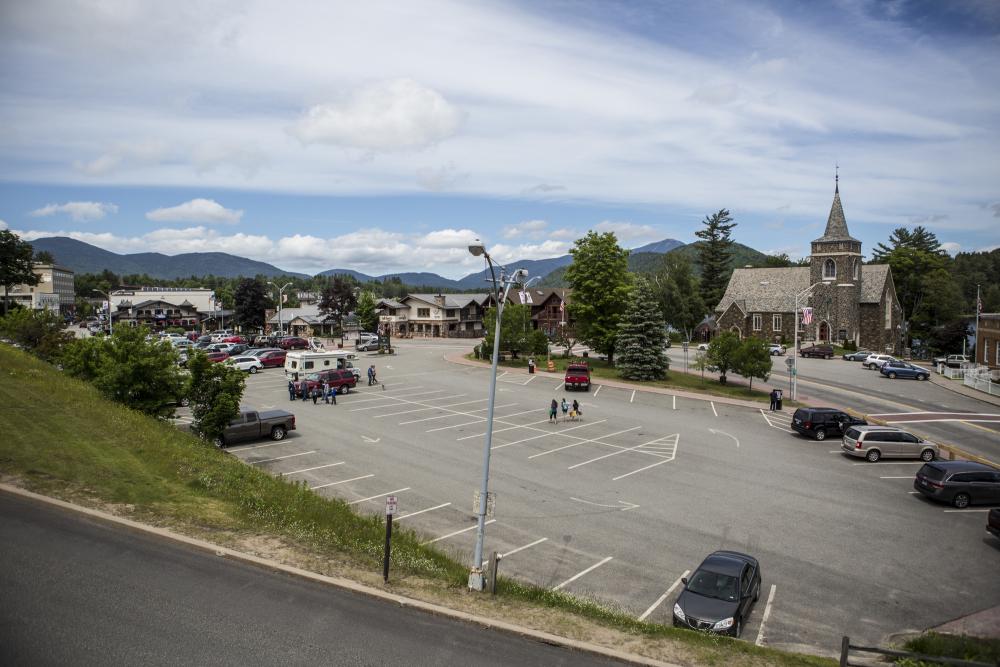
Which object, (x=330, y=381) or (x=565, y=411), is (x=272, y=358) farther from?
(x=565, y=411)

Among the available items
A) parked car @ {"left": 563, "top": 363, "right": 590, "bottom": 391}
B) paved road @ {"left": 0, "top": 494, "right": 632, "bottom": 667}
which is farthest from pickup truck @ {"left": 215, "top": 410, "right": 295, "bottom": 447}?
parked car @ {"left": 563, "top": 363, "right": 590, "bottom": 391}

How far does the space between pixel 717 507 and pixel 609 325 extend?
121 feet

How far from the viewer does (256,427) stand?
27.2 metres

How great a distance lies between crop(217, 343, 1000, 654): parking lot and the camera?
1423 cm

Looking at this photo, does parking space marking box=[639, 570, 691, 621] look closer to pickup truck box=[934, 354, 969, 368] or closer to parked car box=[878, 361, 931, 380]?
parked car box=[878, 361, 931, 380]

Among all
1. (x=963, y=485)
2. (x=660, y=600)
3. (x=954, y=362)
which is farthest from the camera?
(x=954, y=362)

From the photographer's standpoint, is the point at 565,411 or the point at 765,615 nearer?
the point at 765,615

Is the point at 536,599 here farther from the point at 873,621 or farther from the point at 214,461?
the point at 214,461

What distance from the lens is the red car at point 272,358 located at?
167 ft

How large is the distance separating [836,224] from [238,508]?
76301 mm

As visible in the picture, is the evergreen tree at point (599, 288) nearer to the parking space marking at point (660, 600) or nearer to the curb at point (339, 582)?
the parking space marking at point (660, 600)

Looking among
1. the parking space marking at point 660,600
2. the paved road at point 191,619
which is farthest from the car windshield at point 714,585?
the paved road at point 191,619

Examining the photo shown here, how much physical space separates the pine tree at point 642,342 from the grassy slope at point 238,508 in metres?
33.3

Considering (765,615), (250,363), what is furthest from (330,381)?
(765,615)
